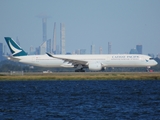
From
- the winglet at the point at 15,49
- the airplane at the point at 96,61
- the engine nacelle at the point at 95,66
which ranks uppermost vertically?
the winglet at the point at 15,49

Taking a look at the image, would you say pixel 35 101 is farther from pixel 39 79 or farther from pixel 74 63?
pixel 74 63

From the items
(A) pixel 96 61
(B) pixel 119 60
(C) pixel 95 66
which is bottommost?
(C) pixel 95 66

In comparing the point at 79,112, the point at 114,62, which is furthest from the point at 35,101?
the point at 114,62

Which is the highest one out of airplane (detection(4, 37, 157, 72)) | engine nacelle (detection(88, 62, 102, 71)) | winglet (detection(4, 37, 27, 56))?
winglet (detection(4, 37, 27, 56))

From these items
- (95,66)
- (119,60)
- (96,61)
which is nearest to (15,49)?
(96,61)

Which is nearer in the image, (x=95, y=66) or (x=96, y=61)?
(x=95, y=66)

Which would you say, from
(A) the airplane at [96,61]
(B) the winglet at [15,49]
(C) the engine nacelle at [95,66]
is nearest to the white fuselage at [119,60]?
(A) the airplane at [96,61]

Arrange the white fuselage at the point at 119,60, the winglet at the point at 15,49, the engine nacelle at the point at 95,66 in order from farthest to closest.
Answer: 1. the winglet at the point at 15,49
2. the white fuselage at the point at 119,60
3. the engine nacelle at the point at 95,66

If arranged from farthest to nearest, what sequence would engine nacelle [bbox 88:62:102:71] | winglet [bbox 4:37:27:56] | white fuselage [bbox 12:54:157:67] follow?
winglet [bbox 4:37:27:56] → white fuselage [bbox 12:54:157:67] → engine nacelle [bbox 88:62:102:71]

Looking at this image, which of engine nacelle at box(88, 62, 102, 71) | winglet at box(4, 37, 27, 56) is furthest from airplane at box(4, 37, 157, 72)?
winglet at box(4, 37, 27, 56)

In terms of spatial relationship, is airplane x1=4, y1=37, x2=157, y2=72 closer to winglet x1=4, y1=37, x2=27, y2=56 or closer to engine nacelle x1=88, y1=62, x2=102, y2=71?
engine nacelle x1=88, y1=62, x2=102, y2=71

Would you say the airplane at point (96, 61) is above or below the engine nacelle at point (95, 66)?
above

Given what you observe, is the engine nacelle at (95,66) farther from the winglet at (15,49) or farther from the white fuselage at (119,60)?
the winglet at (15,49)

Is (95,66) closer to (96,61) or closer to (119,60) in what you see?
(96,61)
